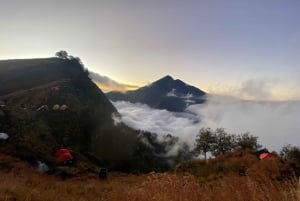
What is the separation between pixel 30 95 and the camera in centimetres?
7275

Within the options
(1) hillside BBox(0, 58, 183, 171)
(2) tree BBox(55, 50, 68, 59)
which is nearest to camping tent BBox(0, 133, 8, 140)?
(1) hillside BBox(0, 58, 183, 171)

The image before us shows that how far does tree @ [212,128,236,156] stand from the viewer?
71375 millimetres

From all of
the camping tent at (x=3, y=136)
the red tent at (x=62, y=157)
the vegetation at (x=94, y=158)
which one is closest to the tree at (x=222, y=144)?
the vegetation at (x=94, y=158)

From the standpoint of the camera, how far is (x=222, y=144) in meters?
71.5

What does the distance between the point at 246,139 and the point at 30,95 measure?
47.4m

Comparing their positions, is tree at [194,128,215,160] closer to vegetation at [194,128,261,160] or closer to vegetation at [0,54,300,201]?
vegetation at [194,128,261,160]

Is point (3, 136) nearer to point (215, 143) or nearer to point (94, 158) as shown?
point (94, 158)

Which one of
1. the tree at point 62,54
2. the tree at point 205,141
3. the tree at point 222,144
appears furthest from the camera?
the tree at point 62,54

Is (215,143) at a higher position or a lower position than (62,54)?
lower

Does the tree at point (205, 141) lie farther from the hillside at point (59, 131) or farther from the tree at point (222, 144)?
the hillside at point (59, 131)

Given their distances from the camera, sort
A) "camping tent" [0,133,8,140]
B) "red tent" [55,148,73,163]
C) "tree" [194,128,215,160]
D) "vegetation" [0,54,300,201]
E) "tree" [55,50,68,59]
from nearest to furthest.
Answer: "vegetation" [0,54,300,201] < "camping tent" [0,133,8,140] < "red tent" [55,148,73,163] < "tree" [194,128,215,160] < "tree" [55,50,68,59]

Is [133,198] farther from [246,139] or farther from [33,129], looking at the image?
[246,139]

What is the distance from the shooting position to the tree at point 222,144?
71375 mm

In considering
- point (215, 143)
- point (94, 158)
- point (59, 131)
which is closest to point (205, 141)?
point (215, 143)
